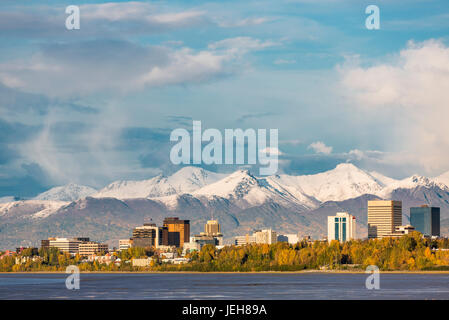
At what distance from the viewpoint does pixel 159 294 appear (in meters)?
186
